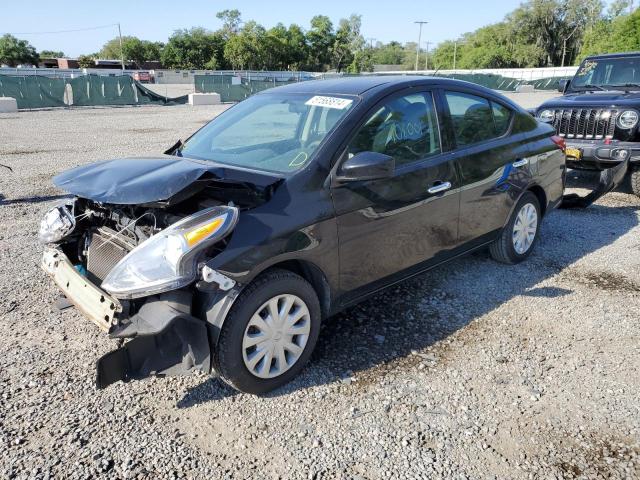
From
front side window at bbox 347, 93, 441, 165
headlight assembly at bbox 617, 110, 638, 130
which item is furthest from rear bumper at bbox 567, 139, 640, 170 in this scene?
front side window at bbox 347, 93, 441, 165

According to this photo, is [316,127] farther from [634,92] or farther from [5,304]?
[634,92]

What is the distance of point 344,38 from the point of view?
110688mm

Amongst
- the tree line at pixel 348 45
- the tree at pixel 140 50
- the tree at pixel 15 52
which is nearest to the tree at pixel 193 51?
the tree line at pixel 348 45

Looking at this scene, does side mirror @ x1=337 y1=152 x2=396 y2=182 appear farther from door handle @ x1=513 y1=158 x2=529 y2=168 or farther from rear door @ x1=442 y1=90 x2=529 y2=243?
door handle @ x1=513 y1=158 x2=529 y2=168

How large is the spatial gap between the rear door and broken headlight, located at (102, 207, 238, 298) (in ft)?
7.07

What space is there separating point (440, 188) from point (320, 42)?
364 feet

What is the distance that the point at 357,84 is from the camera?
12.8ft

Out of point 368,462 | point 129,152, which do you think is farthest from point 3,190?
point 368,462

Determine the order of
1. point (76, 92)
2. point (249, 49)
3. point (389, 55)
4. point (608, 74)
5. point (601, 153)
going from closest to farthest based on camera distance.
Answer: point (601, 153) → point (608, 74) → point (76, 92) → point (249, 49) → point (389, 55)

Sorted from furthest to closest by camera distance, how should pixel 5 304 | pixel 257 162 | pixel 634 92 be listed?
pixel 634 92 < pixel 5 304 < pixel 257 162

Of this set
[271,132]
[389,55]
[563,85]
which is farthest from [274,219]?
[389,55]

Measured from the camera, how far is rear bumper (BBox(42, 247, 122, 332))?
9.06 feet

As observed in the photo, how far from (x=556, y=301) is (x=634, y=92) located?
17.3ft

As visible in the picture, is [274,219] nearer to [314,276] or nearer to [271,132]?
[314,276]
